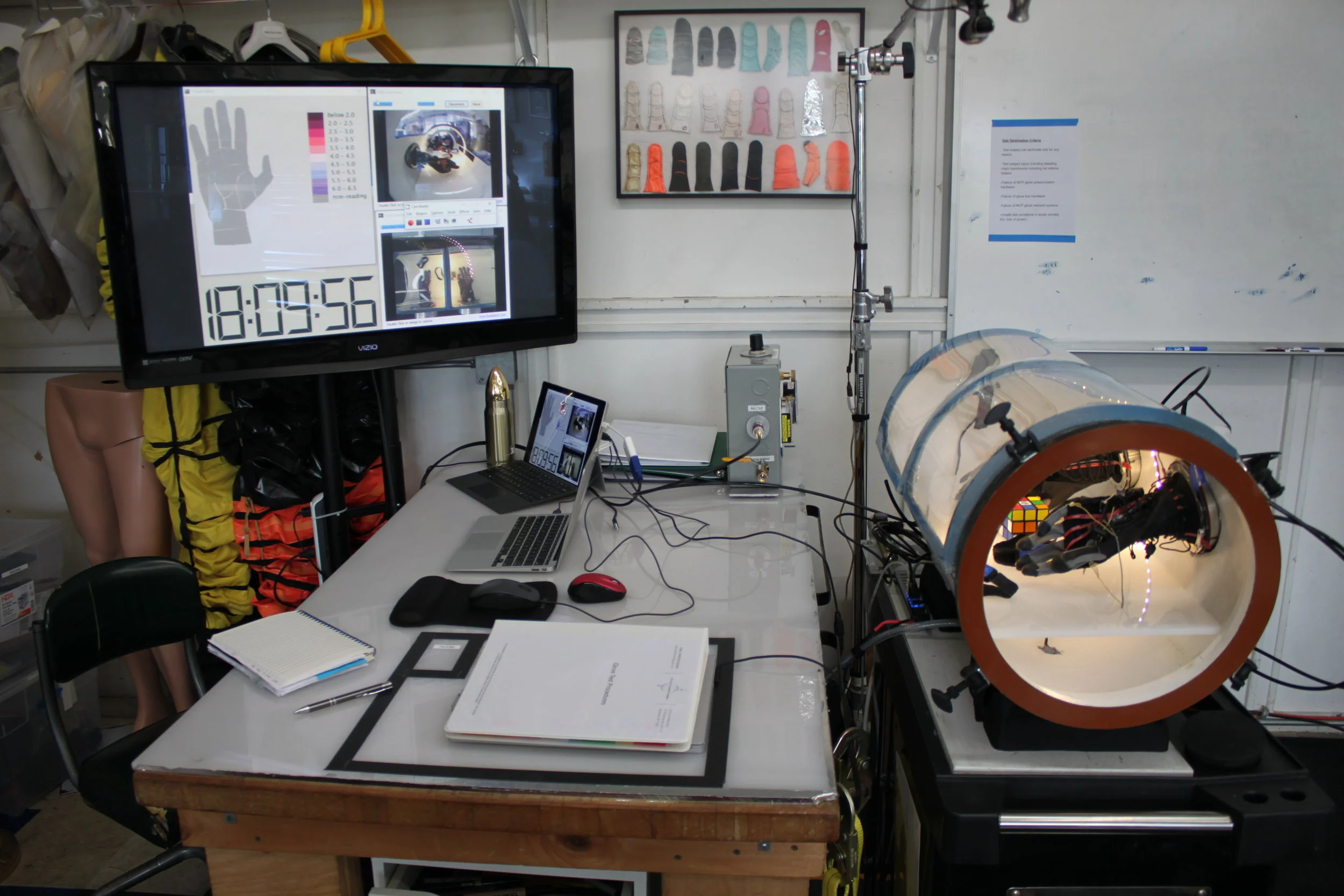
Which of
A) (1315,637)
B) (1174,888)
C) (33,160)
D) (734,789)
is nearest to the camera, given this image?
(734,789)

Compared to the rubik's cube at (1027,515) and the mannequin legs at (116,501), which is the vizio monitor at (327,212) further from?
the rubik's cube at (1027,515)

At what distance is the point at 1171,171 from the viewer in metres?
2.10

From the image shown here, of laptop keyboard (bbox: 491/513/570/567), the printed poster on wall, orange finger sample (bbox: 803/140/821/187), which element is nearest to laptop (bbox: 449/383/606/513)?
laptop keyboard (bbox: 491/513/570/567)

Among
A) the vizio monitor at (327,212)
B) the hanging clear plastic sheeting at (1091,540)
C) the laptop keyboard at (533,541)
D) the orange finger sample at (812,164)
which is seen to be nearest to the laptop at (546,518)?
the laptop keyboard at (533,541)

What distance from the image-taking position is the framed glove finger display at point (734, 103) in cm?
212

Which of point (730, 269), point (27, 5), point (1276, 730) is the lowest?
point (1276, 730)

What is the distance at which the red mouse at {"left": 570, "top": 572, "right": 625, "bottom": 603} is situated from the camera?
4.69 ft

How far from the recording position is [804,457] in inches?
92.0

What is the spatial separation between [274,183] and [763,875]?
1.54 meters

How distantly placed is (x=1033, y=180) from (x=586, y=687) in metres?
1.65

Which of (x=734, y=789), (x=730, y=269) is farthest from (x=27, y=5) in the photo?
(x=734, y=789)

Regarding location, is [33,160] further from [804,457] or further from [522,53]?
[804,457]

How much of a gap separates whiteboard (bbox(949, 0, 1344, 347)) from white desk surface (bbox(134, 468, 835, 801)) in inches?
35.3

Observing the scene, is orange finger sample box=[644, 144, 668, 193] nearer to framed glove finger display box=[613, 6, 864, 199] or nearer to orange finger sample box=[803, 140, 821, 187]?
framed glove finger display box=[613, 6, 864, 199]
